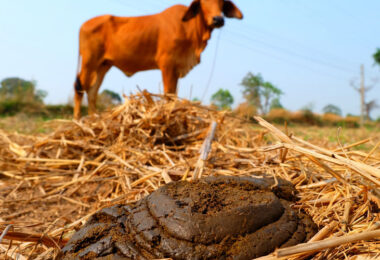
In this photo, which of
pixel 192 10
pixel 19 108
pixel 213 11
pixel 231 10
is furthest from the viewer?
pixel 19 108

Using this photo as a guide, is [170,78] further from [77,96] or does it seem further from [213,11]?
[77,96]

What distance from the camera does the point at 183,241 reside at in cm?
111

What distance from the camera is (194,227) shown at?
1.12m

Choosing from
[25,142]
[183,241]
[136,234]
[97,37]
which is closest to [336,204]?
[183,241]

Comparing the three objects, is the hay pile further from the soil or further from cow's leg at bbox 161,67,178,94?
cow's leg at bbox 161,67,178,94

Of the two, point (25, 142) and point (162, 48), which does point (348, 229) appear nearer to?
point (25, 142)

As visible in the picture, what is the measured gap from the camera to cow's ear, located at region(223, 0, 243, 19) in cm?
559

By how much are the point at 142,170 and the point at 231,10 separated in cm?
418

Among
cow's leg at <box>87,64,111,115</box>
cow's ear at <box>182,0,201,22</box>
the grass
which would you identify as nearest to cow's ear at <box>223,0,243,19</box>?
cow's ear at <box>182,0,201,22</box>

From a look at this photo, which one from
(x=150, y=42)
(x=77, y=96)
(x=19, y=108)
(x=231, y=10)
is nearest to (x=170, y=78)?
(x=150, y=42)

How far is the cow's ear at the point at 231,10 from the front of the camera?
5.59 metres

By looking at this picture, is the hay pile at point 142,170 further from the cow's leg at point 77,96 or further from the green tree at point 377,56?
the green tree at point 377,56

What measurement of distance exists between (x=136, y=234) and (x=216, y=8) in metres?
4.71

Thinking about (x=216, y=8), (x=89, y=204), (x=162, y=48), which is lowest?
(x=89, y=204)
